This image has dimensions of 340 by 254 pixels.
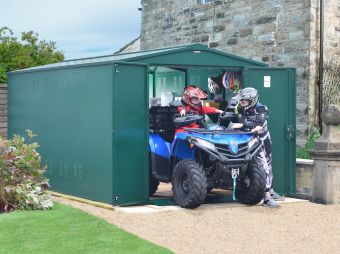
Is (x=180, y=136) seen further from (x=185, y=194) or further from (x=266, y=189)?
(x=266, y=189)

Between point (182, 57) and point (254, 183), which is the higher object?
point (182, 57)

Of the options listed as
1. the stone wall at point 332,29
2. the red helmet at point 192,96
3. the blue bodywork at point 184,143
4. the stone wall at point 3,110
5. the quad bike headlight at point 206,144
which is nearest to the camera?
the quad bike headlight at point 206,144

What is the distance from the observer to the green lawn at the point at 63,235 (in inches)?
296

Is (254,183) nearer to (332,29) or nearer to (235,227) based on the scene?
(235,227)

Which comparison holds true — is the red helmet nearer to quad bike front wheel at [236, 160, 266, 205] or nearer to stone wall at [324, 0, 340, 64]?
quad bike front wheel at [236, 160, 266, 205]

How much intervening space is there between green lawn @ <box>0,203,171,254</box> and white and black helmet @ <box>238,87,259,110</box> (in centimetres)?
322

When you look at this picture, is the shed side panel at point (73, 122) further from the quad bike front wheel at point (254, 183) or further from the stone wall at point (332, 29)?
the stone wall at point (332, 29)

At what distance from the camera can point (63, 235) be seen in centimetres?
815

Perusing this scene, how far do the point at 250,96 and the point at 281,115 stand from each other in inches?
54.7

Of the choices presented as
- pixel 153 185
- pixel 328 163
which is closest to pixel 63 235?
pixel 153 185

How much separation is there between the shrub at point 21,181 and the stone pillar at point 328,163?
4.45 meters

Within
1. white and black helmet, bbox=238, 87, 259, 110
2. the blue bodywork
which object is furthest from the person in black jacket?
the blue bodywork

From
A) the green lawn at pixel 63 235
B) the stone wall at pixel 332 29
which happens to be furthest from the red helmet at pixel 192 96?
the stone wall at pixel 332 29

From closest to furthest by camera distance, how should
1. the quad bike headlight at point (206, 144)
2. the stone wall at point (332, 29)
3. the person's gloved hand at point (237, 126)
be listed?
the quad bike headlight at point (206, 144) → the person's gloved hand at point (237, 126) → the stone wall at point (332, 29)
